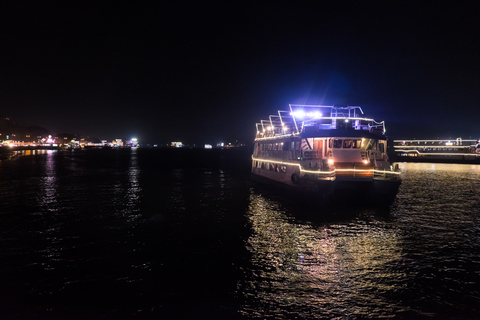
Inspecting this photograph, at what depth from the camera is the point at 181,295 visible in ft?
26.8

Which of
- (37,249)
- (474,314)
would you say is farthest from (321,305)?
(37,249)

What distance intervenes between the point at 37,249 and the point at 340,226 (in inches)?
555

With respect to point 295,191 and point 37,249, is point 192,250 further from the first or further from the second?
point 295,191

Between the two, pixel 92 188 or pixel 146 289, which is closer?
pixel 146 289

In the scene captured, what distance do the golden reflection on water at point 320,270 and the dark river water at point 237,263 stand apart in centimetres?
5

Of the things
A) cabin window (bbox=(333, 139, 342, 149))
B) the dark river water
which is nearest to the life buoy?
cabin window (bbox=(333, 139, 342, 149))

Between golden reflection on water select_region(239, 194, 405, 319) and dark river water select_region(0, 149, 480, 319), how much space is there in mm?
47

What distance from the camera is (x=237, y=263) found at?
415 inches

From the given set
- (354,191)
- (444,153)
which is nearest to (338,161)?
(354,191)

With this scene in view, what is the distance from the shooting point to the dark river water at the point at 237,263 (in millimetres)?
7602

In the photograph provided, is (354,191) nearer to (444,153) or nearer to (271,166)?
(271,166)

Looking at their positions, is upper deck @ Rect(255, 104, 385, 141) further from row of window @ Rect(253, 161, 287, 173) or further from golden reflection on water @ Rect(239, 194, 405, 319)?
golden reflection on water @ Rect(239, 194, 405, 319)

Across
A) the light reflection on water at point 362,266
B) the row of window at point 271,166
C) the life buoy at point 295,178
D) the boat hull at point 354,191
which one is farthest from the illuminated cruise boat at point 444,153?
the light reflection on water at point 362,266

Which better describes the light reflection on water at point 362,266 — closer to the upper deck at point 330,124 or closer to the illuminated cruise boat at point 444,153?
the upper deck at point 330,124
